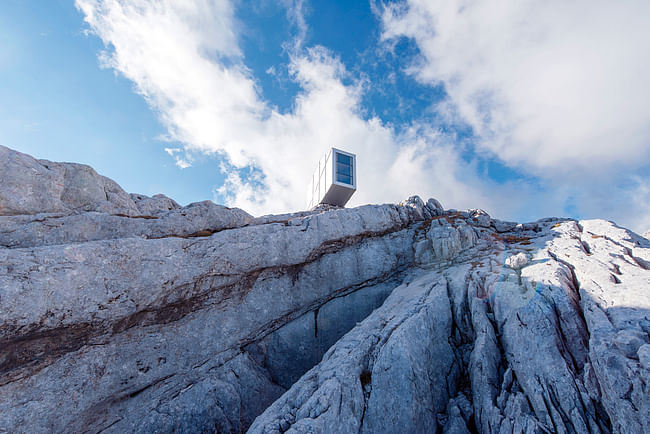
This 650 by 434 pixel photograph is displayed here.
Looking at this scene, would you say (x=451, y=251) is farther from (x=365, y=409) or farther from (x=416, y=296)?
(x=365, y=409)

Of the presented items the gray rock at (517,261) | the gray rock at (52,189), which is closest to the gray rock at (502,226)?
the gray rock at (517,261)

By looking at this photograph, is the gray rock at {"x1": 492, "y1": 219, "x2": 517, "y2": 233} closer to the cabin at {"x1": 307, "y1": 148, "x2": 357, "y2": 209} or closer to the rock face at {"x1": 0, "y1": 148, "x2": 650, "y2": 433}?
the rock face at {"x1": 0, "y1": 148, "x2": 650, "y2": 433}

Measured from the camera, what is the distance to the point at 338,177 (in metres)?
87.0

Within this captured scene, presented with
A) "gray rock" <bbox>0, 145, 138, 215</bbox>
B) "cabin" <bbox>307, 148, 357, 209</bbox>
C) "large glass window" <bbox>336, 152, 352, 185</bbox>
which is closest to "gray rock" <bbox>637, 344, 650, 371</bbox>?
"gray rock" <bbox>0, 145, 138, 215</bbox>

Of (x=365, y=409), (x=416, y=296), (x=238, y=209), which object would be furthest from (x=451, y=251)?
(x=238, y=209)

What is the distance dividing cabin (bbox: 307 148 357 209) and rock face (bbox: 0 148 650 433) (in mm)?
52076

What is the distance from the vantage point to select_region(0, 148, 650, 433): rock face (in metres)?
17.4

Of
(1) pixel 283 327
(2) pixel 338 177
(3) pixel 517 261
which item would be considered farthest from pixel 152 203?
(2) pixel 338 177

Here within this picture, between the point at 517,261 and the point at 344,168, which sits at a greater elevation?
the point at 344,168

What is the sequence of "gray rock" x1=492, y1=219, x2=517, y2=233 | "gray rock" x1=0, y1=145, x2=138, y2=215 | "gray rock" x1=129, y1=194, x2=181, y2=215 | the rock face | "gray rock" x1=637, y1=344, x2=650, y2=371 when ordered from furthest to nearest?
"gray rock" x1=492, y1=219, x2=517, y2=233, "gray rock" x1=129, y1=194, x2=181, y2=215, "gray rock" x1=0, y1=145, x2=138, y2=215, the rock face, "gray rock" x1=637, y1=344, x2=650, y2=371

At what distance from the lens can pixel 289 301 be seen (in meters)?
31.6

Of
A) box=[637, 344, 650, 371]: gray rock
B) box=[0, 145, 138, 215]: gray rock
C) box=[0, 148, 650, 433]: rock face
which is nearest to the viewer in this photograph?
box=[637, 344, 650, 371]: gray rock

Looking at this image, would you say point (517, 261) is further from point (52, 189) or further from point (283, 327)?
point (52, 189)

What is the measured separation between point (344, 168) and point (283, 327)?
215ft
